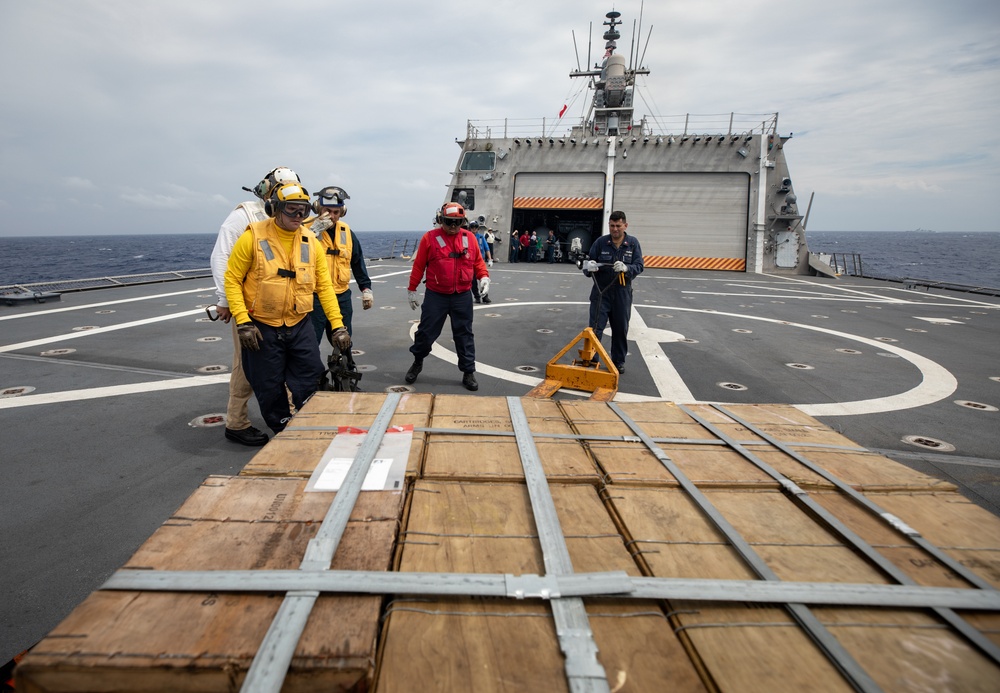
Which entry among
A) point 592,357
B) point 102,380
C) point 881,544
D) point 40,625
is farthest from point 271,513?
point 102,380

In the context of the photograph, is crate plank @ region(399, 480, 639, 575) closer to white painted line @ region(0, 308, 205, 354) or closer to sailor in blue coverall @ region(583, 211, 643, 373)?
sailor in blue coverall @ region(583, 211, 643, 373)

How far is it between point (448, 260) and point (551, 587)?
4486mm

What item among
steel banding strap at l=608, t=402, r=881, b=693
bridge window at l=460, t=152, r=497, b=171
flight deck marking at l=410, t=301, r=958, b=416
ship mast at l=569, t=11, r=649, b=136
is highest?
ship mast at l=569, t=11, r=649, b=136

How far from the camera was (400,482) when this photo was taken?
1.89 meters

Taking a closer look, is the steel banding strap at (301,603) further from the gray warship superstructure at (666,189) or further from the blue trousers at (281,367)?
the gray warship superstructure at (666,189)

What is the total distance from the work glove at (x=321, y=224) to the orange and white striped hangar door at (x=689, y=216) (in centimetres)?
1826

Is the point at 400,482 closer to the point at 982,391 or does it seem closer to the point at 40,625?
the point at 40,625

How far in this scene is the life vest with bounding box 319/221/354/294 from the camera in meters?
4.97

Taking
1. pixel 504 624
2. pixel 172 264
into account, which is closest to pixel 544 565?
pixel 504 624

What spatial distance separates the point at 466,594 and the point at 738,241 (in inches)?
882

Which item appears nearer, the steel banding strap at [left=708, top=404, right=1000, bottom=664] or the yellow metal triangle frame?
the steel banding strap at [left=708, top=404, right=1000, bottom=664]

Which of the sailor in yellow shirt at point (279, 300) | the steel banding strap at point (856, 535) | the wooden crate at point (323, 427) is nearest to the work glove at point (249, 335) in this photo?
the sailor in yellow shirt at point (279, 300)


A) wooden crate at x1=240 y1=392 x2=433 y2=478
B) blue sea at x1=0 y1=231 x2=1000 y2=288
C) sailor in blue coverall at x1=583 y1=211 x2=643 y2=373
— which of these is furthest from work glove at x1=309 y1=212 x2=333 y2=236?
blue sea at x1=0 y1=231 x2=1000 y2=288

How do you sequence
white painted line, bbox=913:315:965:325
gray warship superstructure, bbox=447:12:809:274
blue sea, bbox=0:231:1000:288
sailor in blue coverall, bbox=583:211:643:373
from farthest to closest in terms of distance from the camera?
blue sea, bbox=0:231:1000:288 < gray warship superstructure, bbox=447:12:809:274 < white painted line, bbox=913:315:965:325 < sailor in blue coverall, bbox=583:211:643:373
